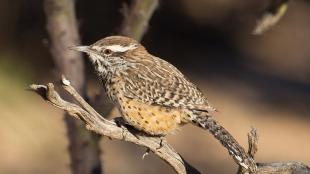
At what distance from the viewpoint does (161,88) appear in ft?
12.3

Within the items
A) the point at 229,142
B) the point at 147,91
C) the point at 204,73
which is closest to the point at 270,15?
the point at 147,91

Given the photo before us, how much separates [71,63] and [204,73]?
5709 millimetres

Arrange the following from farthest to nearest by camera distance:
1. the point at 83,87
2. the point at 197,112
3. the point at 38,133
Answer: the point at 38,133, the point at 83,87, the point at 197,112

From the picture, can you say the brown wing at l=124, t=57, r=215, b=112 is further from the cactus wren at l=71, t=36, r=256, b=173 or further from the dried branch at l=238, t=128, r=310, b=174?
the dried branch at l=238, t=128, r=310, b=174

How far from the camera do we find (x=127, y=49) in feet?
12.7

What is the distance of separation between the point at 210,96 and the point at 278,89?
41.0 inches

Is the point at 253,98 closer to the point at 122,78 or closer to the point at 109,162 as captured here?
the point at 109,162

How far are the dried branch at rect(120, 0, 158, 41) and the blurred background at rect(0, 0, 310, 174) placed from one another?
111 cm

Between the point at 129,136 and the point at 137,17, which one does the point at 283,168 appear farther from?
the point at 137,17

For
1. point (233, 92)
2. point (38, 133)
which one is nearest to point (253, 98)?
point (233, 92)

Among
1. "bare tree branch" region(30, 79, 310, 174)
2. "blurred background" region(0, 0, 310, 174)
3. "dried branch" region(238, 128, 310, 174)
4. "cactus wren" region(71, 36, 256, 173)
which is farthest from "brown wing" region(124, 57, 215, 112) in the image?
"blurred background" region(0, 0, 310, 174)

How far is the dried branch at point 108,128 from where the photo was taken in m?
2.88

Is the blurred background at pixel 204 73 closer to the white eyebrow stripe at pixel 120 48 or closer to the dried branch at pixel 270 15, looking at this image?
the white eyebrow stripe at pixel 120 48

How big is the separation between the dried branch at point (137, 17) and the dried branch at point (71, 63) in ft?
0.93
